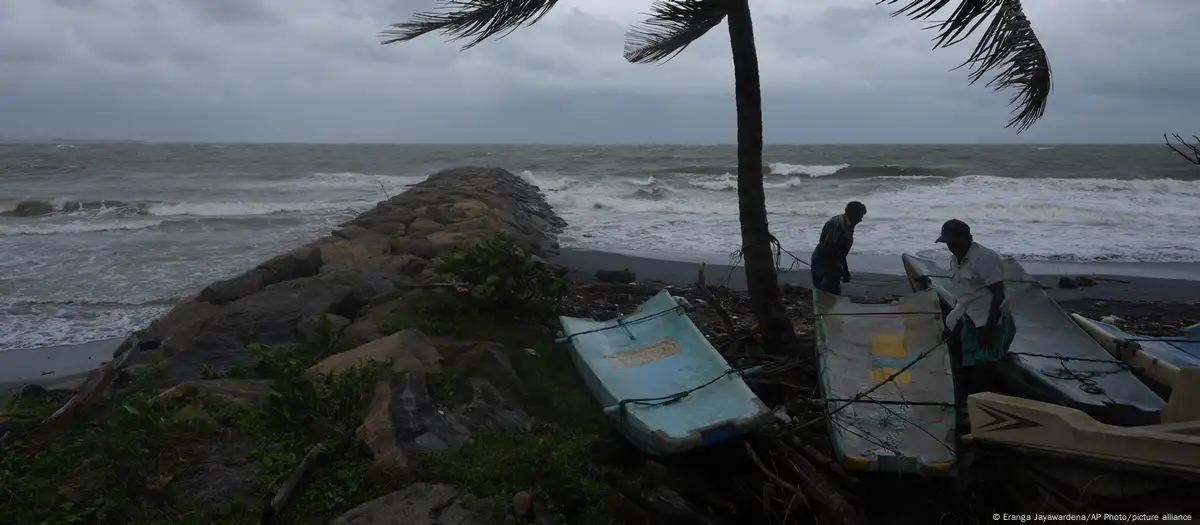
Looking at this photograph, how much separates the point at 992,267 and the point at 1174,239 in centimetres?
1357

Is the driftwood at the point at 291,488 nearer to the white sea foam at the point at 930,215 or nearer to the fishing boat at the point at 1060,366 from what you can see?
the fishing boat at the point at 1060,366

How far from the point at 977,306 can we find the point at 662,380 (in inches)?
83.3

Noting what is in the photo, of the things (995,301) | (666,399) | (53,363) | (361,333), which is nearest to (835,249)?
(995,301)

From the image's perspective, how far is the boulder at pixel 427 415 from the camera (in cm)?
414

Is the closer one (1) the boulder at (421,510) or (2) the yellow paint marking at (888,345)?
(1) the boulder at (421,510)

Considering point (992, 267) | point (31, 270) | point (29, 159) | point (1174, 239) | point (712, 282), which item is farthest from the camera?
point (29, 159)

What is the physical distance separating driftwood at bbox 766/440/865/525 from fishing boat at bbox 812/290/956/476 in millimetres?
234

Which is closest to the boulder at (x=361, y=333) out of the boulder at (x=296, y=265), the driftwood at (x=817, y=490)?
the boulder at (x=296, y=265)

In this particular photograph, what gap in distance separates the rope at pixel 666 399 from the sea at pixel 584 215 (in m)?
7.18

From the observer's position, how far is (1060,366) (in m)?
5.39

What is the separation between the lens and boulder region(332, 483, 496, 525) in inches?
136

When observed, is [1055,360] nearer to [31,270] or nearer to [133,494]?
[133,494]

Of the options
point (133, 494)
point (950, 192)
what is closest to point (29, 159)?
point (950, 192)

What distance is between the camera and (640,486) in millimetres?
3738
